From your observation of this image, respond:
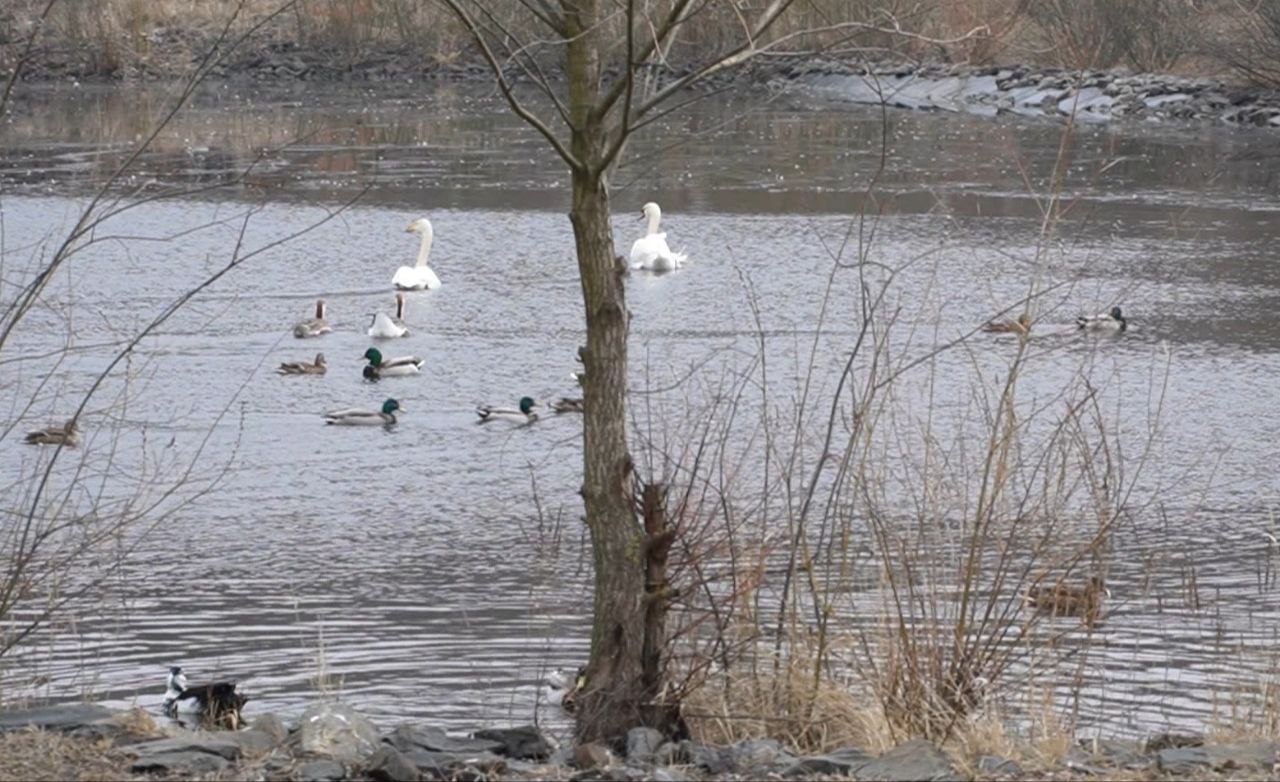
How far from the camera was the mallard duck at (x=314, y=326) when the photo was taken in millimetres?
15125

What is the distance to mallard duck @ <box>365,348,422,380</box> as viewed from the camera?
543 inches

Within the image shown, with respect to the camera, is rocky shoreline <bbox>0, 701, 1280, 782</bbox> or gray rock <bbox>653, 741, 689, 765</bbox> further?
gray rock <bbox>653, 741, 689, 765</bbox>

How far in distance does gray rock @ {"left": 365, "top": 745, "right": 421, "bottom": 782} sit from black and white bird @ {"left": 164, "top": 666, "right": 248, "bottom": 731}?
1.19 metres

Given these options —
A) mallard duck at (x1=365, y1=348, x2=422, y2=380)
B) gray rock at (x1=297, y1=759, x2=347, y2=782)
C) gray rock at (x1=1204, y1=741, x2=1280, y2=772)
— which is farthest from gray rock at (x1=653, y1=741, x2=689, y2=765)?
mallard duck at (x1=365, y1=348, x2=422, y2=380)

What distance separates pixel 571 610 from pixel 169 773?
3235 mm

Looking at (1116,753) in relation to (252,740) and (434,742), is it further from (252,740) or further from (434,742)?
(252,740)

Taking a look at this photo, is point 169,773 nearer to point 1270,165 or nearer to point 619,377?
point 619,377

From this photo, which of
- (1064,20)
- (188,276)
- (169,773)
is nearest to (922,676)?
(169,773)

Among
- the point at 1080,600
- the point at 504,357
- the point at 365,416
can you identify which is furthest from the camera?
the point at 504,357

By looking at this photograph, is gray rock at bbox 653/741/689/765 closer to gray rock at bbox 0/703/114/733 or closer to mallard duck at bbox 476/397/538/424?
gray rock at bbox 0/703/114/733

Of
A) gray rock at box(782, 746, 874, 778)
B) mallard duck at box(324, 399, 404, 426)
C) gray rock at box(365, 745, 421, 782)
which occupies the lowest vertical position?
mallard duck at box(324, 399, 404, 426)

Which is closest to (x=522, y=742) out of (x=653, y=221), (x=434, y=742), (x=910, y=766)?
(x=434, y=742)

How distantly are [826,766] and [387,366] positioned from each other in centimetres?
914

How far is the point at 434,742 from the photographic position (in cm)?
530
